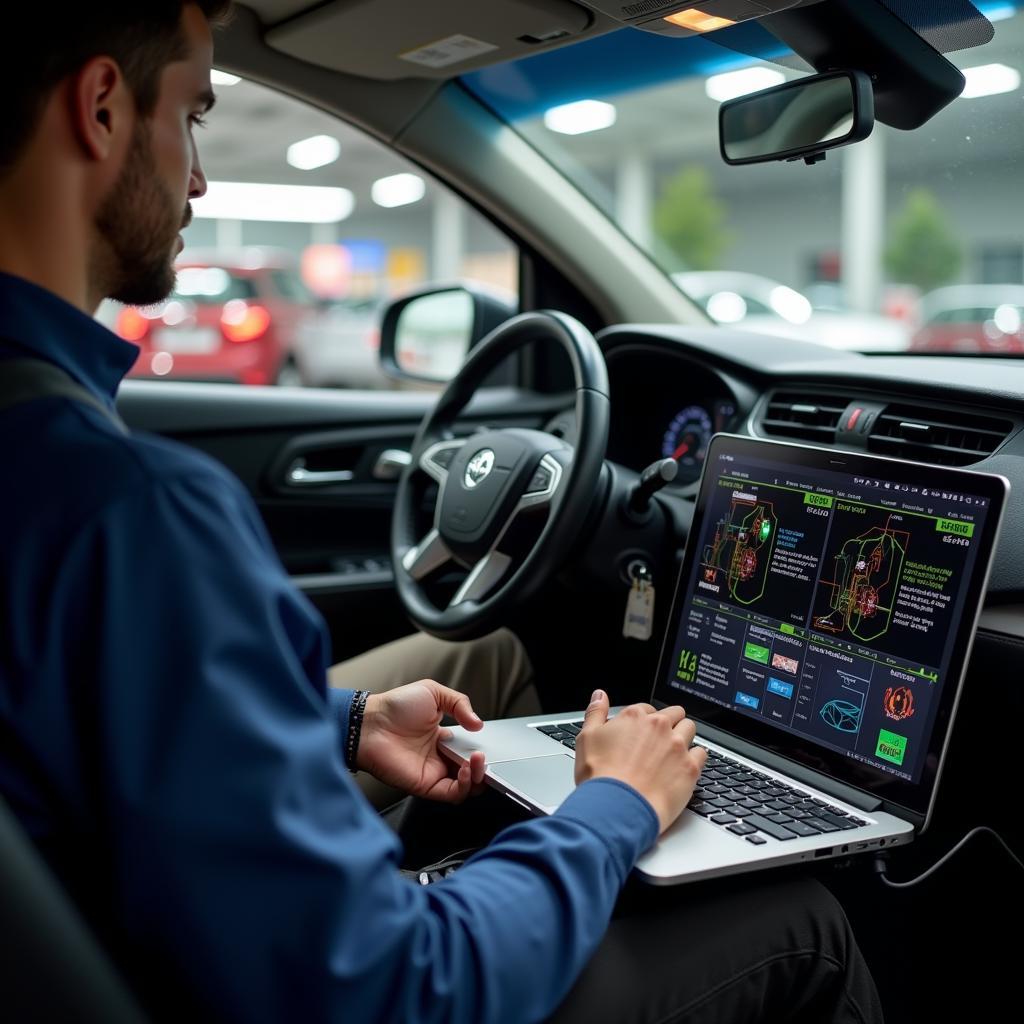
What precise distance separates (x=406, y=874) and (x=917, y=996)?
0.85m

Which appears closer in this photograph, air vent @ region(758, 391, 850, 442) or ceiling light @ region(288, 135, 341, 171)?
air vent @ region(758, 391, 850, 442)

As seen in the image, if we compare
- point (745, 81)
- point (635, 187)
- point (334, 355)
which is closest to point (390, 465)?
point (745, 81)

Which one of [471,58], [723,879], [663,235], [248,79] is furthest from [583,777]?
[663,235]

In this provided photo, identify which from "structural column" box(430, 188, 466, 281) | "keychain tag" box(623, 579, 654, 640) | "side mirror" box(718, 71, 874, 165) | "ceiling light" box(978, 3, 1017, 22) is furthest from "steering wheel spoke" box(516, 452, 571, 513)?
"structural column" box(430, 188, 466, 281)

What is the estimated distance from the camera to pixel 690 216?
17.3 metres

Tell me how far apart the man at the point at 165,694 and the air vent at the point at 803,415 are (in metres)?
1.06

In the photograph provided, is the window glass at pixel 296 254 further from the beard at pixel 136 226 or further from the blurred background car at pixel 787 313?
the blurred background car at pixel 787 313

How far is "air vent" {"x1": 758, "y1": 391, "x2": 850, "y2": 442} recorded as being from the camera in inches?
73.5

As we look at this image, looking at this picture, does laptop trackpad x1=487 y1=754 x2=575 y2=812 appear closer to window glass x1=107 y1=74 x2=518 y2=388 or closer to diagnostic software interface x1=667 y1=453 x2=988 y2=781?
diagnostic software interface x1=667 y1=453 x2=988 y2=781

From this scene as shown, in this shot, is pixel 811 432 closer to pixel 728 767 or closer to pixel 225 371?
pixel 728 767

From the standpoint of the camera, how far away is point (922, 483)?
1379 millimetres

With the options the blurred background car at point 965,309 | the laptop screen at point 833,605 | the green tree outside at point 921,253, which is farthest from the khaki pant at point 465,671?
the green tree outside at point 921,253

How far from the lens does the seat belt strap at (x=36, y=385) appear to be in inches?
31.4

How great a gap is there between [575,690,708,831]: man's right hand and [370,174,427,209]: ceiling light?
63.2ft
